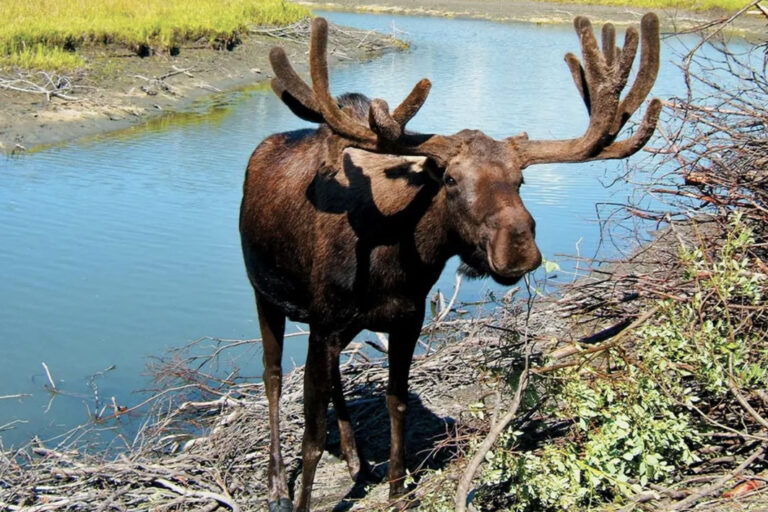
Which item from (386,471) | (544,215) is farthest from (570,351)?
(544,215)

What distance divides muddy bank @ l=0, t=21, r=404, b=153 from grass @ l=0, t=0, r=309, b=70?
1.07 feet

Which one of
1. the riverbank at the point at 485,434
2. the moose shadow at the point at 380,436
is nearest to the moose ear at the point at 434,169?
the riverbank at the point at 485,434

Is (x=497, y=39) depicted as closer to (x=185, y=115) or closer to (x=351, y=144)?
(x=185, y=115)

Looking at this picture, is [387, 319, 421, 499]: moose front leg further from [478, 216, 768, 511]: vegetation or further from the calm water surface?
the calm water surface

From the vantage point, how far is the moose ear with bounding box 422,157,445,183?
4715 millimetres

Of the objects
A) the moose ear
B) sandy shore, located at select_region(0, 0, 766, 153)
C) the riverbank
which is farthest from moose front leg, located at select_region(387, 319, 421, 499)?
sandy shore, located at select_region(0, 0, 766, 153)

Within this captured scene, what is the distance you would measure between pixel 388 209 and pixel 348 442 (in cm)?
188

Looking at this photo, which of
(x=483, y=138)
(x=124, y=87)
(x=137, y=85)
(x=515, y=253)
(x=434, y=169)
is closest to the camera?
(x=515, y=253)

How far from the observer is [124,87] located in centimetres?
1859

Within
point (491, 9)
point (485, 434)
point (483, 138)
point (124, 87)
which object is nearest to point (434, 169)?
point (483, 138)

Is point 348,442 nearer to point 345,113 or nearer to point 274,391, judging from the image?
point 274,391

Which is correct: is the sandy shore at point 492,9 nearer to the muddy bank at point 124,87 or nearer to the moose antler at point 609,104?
→ the muddy bank at point 124,87

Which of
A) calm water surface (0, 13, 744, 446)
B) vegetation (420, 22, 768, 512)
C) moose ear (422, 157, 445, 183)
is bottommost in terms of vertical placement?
calm water surface (0, 13, 744, 446)

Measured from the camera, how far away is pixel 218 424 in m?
6.34
